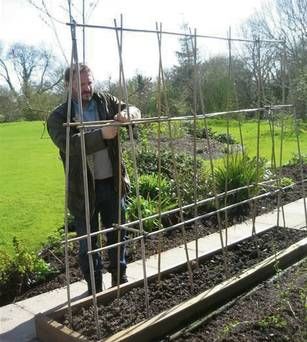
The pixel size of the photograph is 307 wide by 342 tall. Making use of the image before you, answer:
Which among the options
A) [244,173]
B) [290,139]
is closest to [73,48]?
[244,173]

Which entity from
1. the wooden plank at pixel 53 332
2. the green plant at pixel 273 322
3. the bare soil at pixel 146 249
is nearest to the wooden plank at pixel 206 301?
the wooden plank at pixel 53 332

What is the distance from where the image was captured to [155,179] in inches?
252

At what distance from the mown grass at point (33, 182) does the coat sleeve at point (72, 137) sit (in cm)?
222

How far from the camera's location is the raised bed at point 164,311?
2.88 m

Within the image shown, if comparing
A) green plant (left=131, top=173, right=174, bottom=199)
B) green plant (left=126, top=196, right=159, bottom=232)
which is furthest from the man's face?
green plant (left=131, top=173, right=174, bottom=199)

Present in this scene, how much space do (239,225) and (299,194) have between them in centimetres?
203

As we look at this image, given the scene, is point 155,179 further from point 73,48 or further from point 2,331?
point 73,48

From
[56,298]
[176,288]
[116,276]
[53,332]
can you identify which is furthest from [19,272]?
[176,288]

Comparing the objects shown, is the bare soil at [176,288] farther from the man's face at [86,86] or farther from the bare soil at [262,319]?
the man's face at [86,86]

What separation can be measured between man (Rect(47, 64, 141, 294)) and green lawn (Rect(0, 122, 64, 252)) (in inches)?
67.7

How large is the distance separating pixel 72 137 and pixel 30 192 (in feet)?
17.9

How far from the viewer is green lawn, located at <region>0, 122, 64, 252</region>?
5.80 meters

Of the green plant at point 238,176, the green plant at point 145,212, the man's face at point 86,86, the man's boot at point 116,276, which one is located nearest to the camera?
the man's face at point 86,86

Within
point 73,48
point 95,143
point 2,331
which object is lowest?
point 2,331
